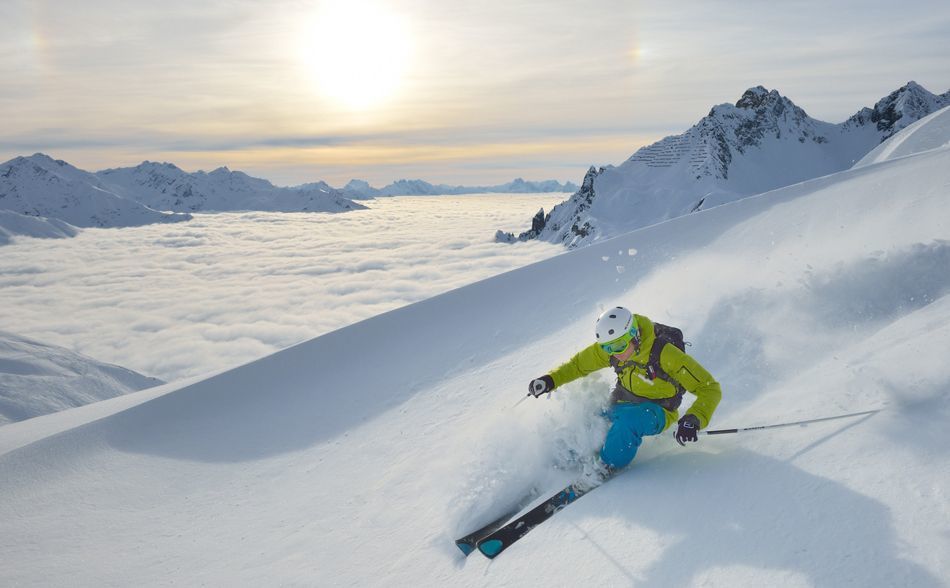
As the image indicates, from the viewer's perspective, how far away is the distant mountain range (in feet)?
288

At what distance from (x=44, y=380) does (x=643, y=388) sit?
58712 millimetres

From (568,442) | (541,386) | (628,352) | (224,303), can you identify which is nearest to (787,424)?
(628,352)

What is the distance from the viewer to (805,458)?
368 cm

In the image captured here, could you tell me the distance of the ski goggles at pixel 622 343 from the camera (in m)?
4.73

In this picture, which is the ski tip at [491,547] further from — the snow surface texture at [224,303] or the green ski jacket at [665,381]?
the snow surface texture at [224,303]

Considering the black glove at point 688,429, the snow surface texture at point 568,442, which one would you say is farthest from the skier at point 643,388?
the snow surface texture at point 568,442

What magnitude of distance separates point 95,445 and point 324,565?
5528mm

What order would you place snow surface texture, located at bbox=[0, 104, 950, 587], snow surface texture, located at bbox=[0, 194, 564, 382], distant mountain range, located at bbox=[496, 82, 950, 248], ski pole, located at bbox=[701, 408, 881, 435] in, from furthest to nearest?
snow surface texture, located at bbox=[0, 194, 564, 382]
distant mountain range, located at bbox=[496, 82, 950, 248]
ski pole, located at bbox=[701, 408, 881, 435]
snow surface texture, located at bbox=[0, 104, 950, 587]

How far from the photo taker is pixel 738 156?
9662cm

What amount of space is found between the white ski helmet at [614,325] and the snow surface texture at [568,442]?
84 cm

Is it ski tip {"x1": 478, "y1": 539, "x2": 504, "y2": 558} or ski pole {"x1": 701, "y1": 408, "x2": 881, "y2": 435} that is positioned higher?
ski pole {"x1": 701, "y1": 408, "x2": 881, "y2": 435}

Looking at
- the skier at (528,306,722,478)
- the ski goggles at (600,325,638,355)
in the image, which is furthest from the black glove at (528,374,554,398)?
the ski goggles at (600,325,638,355)

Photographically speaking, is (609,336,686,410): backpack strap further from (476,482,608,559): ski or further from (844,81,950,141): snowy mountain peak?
(844,81,950,141): snowy mountain peak

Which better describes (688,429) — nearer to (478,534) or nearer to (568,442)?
(568,442)
